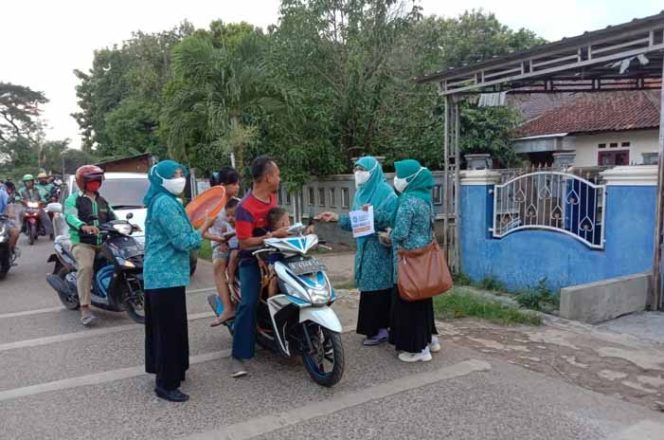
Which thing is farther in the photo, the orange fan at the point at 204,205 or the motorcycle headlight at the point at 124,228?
the motorcycle headlight at the point at 124,228

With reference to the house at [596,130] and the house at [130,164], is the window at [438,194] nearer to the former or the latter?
the house at [596,130]

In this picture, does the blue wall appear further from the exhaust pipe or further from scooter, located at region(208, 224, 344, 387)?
the exhaust pipe

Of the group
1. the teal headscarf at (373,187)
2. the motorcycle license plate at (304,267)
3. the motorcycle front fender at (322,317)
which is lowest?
the motorcycle front fender at (322,317)

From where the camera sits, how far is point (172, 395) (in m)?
3.99

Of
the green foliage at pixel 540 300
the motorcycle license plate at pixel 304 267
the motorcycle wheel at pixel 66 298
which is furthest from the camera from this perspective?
the motorcycle wheel at pixel 66 298

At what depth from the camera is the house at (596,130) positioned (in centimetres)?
1808

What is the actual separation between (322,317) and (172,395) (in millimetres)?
1202

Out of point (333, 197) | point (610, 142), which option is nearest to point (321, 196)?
point (333, 197)

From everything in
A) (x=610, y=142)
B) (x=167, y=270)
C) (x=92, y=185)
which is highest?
(x=610, y=142)

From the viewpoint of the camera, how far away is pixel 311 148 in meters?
12.4

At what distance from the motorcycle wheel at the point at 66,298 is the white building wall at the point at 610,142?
16510mm

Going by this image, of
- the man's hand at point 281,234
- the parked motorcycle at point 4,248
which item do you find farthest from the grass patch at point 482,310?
the parked motorcycle at point 4,248

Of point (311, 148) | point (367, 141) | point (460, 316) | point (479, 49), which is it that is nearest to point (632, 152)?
point (479, 49)

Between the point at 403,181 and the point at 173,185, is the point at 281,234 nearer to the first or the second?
the point at 173,185
